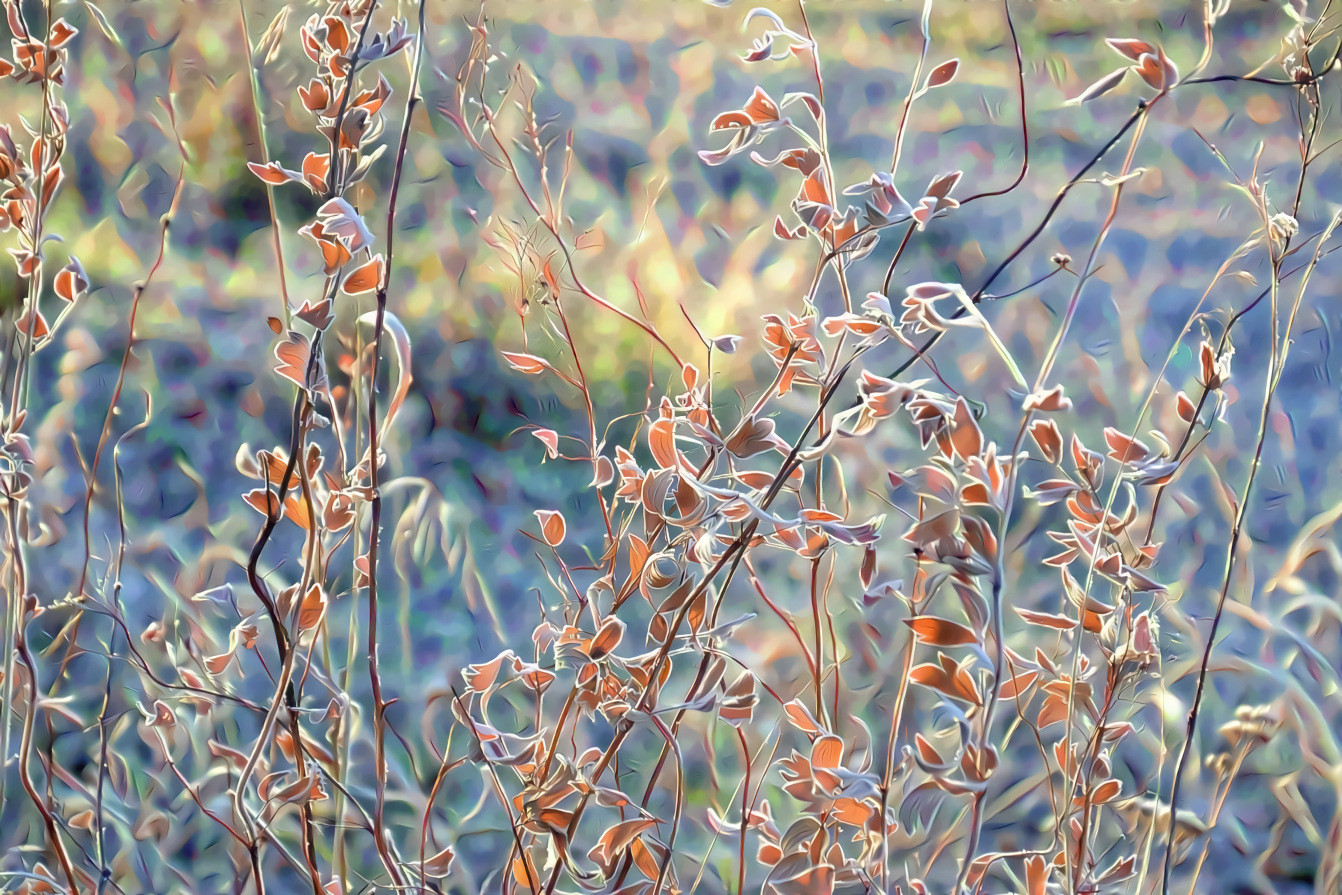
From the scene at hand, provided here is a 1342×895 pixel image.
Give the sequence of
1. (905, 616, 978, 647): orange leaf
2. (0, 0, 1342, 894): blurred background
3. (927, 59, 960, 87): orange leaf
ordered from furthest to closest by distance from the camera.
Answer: (0, 0, 1342, 894): blurred background
(927, 59, 960, 87): orange leaf
(905, 616, 978, 647): orange leaf

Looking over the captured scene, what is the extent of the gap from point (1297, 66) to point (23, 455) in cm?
117

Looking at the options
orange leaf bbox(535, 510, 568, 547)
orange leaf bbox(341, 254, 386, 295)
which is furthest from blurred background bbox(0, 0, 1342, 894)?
orange leaf bbox(341, 254, 386, 295)

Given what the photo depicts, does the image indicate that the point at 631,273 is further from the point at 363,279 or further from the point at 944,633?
the point at 944,633

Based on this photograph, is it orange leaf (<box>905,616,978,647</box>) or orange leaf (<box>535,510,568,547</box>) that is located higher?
orange leaf (<box>905,616,978,647</box>)

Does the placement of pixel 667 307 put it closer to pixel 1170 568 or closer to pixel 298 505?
pixel 298 505

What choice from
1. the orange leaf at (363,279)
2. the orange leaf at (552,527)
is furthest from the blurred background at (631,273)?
the orange leaf at (363,279)

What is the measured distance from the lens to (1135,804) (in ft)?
2.54

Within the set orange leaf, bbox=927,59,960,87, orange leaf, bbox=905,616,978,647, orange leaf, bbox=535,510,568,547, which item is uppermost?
orange leaf, bbox=927,59,960,87

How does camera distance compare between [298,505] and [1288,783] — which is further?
[1288,783]

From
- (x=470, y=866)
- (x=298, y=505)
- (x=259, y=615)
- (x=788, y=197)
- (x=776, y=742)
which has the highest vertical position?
(x=788, y=197)

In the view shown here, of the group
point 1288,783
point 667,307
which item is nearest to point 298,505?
point 667,307

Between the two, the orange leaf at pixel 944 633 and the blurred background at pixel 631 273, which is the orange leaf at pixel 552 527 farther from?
the orange leaf at pixel 944 633

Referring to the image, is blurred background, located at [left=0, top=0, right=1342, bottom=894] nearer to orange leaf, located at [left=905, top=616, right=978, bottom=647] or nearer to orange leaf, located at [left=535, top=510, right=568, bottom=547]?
orange leaf, located at [left=535, top=510, right=568, bottom=547]

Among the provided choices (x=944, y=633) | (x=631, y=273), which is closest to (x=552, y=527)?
(x=631, y=273)
